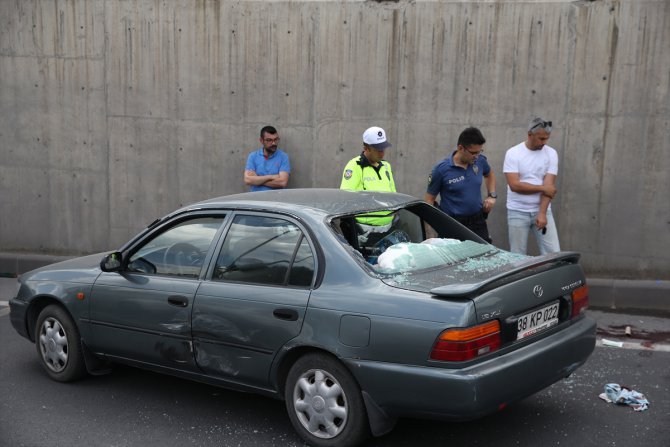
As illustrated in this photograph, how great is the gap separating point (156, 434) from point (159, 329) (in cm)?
64

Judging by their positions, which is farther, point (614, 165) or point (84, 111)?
point (84, 111)

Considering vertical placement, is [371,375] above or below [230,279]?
below

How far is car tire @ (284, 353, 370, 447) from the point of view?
13.7 feet

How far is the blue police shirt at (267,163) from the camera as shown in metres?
8.91

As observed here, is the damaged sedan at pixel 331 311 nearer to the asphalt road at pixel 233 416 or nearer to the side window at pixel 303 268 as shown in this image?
the side window at pixel 303 268

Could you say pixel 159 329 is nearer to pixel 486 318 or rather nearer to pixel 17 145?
pixel 486 318

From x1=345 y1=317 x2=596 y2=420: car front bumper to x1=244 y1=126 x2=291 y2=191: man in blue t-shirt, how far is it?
4943 mm

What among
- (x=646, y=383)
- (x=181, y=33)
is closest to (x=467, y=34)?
(x=181, y=33)

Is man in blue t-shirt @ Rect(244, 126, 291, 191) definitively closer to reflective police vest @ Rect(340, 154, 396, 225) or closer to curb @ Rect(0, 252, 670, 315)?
reflective police vest @ Rect(340, 154, 396, 225)

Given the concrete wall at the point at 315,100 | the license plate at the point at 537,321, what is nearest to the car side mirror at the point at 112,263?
the license plate at the point at 537,321

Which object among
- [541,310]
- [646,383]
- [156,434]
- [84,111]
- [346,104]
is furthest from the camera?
[84,111]

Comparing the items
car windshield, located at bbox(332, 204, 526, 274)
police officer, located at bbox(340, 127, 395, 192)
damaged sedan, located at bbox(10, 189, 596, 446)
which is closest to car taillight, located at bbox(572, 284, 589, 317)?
damaged sedan, located at bbox(10, 189, 596, 446)

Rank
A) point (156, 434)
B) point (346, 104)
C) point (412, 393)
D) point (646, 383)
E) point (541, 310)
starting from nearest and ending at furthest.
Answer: point (412, 393), point (541, 310), point (156, 434), point (646, 383), point (346, 104)

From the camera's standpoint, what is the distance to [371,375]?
405 cm
